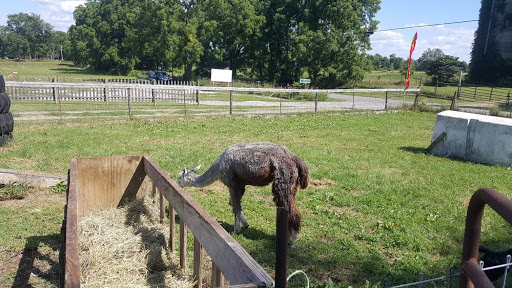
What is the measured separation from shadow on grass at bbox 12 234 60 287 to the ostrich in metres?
2.16

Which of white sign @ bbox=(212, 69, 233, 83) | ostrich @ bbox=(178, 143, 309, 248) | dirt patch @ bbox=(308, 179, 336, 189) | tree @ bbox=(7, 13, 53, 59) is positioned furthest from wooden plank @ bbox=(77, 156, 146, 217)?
tree @ bbox=(7, 13, 53, 59)

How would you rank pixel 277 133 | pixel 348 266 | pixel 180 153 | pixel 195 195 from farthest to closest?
pixel 277 133, pixel 180 153, pixel 195 195, pixel 348 266

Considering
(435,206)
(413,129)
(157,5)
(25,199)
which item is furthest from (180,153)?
(157,5)

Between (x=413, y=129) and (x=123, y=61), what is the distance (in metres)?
60.0

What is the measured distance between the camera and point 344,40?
1661 inches

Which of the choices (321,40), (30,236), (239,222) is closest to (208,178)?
(239,222)

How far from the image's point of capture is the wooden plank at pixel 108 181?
5055mm

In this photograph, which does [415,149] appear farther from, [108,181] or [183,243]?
[183,243]

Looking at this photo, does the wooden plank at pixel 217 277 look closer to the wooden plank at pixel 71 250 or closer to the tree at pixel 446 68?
the wooden plank at pixel 71 250

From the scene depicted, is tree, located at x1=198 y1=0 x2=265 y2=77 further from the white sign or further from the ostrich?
the ostrich

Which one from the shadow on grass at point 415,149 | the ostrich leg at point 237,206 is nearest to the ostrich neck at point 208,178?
the ostrich leg at point 237,206

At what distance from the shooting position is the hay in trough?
3.50 m

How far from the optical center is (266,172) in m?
5.00

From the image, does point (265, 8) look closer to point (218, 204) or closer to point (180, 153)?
point (180, 153)
